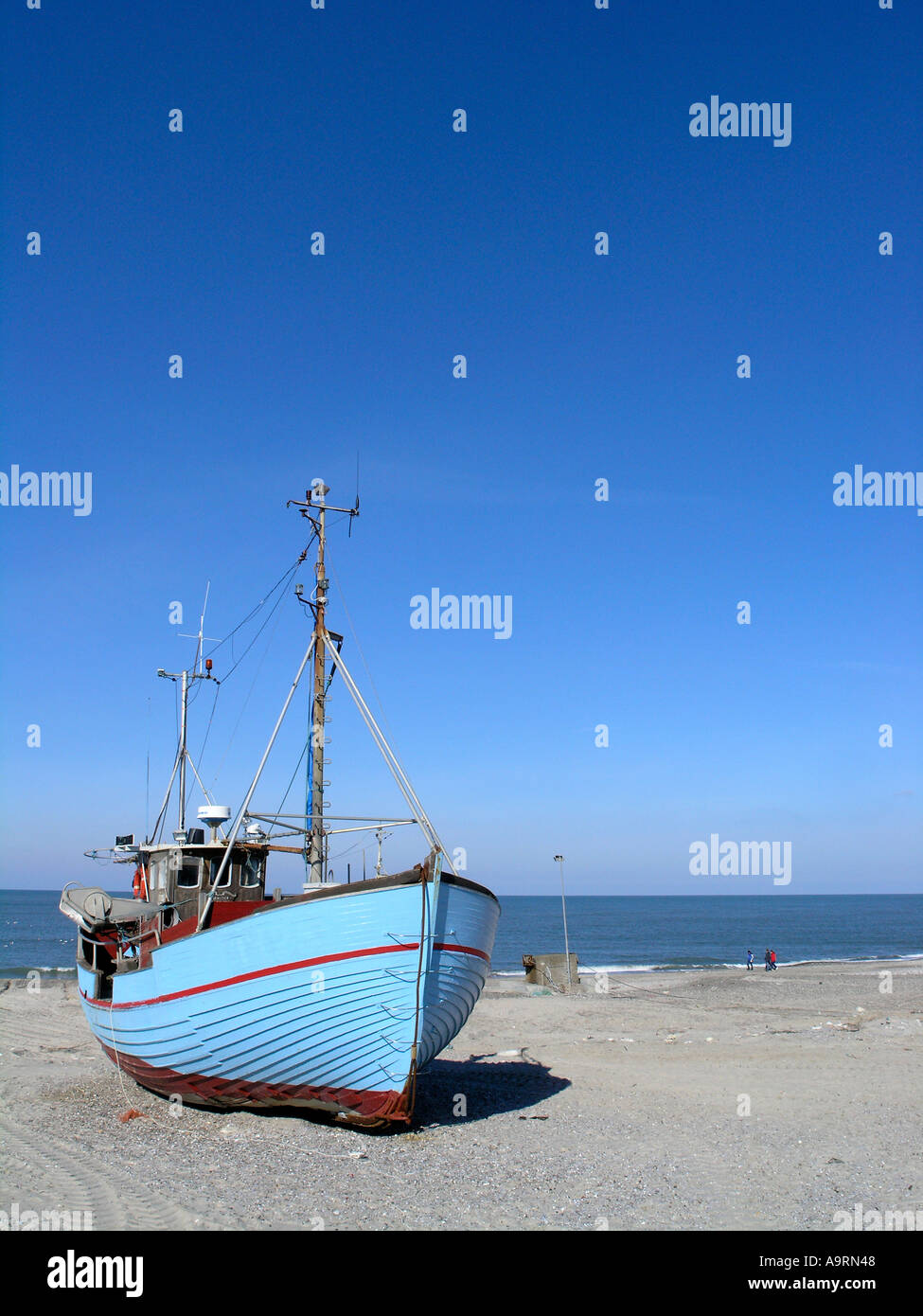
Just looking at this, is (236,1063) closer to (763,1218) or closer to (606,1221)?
(606,1221)

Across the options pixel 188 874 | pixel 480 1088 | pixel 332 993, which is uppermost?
pixel 188 874

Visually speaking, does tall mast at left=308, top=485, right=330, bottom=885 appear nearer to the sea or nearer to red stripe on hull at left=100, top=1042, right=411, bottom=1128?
red stripe on hull at left=100, top=1042, right=411, bottom=1128

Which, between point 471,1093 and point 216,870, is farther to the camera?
point 471,1093

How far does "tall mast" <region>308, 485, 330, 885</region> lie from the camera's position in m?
14.5

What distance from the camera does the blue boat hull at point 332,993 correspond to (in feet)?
38.0

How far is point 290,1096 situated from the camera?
41.0 ft

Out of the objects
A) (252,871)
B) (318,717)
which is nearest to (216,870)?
(252,871)

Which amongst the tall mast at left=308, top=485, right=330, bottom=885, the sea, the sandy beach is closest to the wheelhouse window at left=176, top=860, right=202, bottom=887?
the tall mast at left=308, top=485, right=330, bottom=885

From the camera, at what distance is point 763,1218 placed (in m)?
9.20

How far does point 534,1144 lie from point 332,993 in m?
3.77

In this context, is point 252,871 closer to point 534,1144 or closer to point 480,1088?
point 480,1088

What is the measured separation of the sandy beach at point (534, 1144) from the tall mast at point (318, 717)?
3.80 metres

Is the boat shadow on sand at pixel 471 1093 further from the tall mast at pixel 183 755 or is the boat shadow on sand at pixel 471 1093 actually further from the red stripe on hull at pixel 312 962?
the tall mast at pixel 183 755
